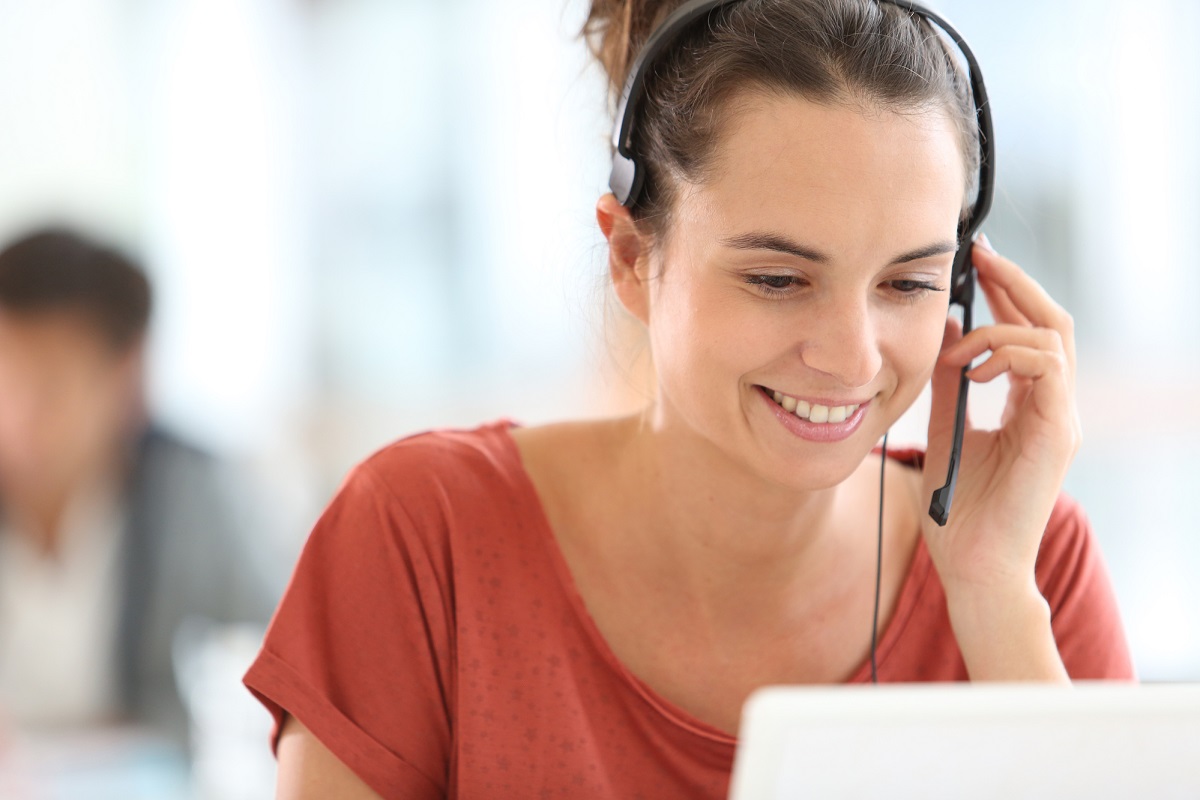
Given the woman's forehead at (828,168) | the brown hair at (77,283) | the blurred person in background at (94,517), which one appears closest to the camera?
the woman's forehead at (828,168)

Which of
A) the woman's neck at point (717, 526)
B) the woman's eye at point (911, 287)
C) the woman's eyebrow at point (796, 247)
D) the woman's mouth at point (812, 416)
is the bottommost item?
the woman's neck at point (717, 526)

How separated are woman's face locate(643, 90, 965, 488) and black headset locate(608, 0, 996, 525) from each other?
0.08 meters

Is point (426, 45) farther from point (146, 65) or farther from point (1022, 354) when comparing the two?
point (1022, 354)

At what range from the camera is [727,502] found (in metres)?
1.24

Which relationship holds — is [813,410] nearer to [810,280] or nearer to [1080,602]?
[810,280]

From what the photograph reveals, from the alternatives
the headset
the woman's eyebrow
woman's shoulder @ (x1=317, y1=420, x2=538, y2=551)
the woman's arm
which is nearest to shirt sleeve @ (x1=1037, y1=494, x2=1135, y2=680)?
the headset

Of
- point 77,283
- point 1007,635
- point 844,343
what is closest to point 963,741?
point 844,343

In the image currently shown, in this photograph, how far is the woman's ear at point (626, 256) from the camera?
3.97ft

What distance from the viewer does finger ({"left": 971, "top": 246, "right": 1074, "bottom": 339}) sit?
1.27m

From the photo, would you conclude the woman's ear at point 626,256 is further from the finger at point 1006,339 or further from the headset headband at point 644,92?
the finger at point 1006,339

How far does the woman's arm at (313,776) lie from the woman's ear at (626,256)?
1.64 ft

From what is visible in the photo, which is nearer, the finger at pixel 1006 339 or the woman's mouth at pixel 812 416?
the woman's mouth at pixel 812 416

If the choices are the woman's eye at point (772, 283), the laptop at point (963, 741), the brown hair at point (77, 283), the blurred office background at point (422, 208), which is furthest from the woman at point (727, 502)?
the blurred office background at point (422, 208)

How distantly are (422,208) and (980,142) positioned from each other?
2770 mm
